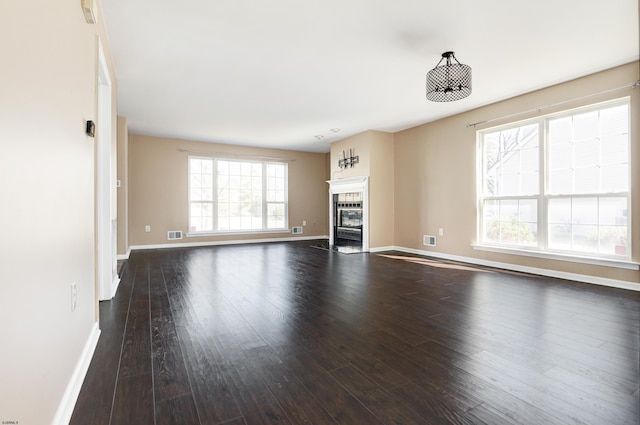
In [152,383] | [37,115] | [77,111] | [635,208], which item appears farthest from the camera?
[635,208]

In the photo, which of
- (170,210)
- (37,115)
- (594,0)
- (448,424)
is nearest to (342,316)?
(448,424)

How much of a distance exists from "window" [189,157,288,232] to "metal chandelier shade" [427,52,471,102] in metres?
5.47

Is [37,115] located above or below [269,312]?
above

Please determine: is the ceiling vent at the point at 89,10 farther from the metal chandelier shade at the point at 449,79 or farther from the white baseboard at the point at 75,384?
the metal chandelier shade at the point at 449,79

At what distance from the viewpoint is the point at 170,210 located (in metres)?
6.89

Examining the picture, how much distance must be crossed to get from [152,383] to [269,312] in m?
1.17

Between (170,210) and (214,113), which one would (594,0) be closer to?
(214,113)

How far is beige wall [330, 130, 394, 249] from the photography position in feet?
20.6

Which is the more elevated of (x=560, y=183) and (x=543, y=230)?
(x=560, y=183)

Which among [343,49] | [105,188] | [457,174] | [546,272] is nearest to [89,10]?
[105,188]

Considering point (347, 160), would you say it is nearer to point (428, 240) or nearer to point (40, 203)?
point (428, 240)

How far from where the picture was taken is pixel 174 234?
6.95 metres

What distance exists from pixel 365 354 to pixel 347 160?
17.6 feet

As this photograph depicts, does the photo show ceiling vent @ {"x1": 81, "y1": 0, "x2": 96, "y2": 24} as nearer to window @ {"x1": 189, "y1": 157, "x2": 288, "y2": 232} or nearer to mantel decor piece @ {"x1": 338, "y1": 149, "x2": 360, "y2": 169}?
mantel decor piece @ {"x1": 338, "y1": 149, "x2": 360, "y2": 169}
